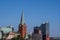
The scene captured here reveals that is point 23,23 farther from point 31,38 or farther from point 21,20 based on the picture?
point 31,38

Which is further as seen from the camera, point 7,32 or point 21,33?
point 7,32

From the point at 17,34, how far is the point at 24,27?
7.04 meters

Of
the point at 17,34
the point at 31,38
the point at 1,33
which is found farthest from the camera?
the point at 31,38

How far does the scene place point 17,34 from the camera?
568ft

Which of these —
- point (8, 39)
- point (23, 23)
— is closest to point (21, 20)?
point (23, 23)

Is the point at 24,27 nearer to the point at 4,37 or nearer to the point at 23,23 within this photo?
the point at 23,23

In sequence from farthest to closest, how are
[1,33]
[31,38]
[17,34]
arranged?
1. [31,38]
2. [1,33]
3. [17,34]

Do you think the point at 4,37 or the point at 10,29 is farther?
the point at 10,29

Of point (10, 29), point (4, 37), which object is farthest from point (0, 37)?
point (10, 29)

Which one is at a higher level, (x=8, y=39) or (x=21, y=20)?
(x=21, y=20)

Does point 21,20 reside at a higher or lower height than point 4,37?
higher

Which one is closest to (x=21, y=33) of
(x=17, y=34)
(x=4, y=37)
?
(x=17, y=34)

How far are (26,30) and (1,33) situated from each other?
19510 millimetres

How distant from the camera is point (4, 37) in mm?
182375
